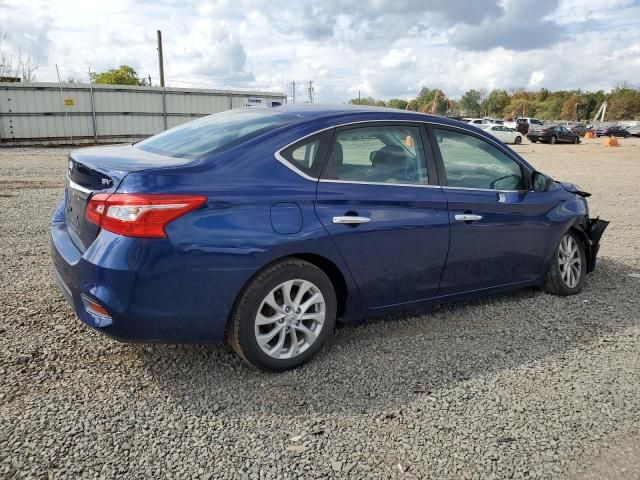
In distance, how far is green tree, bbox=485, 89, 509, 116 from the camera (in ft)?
323

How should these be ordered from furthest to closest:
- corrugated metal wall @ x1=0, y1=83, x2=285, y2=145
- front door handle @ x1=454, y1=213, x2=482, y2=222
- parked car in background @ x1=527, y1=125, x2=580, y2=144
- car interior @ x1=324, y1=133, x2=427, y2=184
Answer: parked car in background @ x1=527, y1=125, x2=580, y2=144, corrugated metal wall @ x1=0, y1=83, x2=285, y2=145, front door handle @ x1=454, y1=213, x2=482, y2=222, car interior @ x1=324, y1=133, x2=427, y2=184

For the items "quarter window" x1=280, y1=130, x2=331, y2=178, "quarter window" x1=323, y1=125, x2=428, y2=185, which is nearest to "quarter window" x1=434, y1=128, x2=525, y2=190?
"quarter window" x1=323, y1=125, x2=428, y2=185

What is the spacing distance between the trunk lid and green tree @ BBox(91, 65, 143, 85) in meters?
43.8

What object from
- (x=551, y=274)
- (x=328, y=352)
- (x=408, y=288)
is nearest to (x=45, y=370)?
(x=328, y=352)

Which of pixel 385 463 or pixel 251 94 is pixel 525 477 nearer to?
pixel 385 463

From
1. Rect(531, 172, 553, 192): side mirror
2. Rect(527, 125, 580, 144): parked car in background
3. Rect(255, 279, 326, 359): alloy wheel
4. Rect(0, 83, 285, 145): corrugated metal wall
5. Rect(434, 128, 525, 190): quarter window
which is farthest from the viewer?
Rect(527, 125, 580, 144): parked car in background

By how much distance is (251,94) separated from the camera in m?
27.1

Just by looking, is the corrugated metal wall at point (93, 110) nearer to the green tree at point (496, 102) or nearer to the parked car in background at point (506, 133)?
the parked car in background at point (506, 133)

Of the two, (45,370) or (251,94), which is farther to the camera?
(251,94)

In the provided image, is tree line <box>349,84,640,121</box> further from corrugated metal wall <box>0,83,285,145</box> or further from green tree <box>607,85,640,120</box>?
corrugated metal wall <box>0,83,285,145</box>

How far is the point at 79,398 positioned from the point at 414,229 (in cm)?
228

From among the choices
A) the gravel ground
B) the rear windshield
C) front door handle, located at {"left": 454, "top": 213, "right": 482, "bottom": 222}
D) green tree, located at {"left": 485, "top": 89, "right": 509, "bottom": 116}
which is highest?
green tree, located at {"left": 485, "top": 89, "right": 509, "bottom": 116}

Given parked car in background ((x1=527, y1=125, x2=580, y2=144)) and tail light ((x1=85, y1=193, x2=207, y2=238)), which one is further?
parked car in background ((x1=527, y1=125, x2=580, y2=144))

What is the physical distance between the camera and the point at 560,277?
4.84 m
